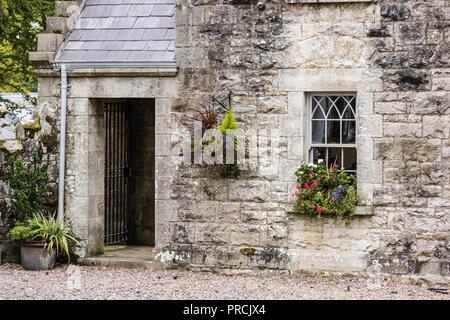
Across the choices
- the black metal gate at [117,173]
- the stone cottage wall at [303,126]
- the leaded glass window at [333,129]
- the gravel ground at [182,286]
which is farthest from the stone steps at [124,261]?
the leaded glass window at [333,129]

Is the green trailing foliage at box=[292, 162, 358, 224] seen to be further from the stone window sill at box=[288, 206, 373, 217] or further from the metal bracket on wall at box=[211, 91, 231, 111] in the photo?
the metal bracket on wall at box=[211, 91, 231, 111]

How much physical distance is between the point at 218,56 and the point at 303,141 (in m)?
1.76

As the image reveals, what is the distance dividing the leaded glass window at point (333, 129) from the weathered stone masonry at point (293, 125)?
20cm

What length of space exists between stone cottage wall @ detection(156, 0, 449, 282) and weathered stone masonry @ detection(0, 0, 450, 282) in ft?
0.05

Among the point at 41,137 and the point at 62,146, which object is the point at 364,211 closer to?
the point at 62,146

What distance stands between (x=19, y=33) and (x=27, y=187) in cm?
601

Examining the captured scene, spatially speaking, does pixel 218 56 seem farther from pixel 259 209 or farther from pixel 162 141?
pixel 259 209

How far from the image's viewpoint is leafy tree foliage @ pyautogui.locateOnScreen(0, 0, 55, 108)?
1365 cm

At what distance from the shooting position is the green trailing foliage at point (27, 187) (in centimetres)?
1004

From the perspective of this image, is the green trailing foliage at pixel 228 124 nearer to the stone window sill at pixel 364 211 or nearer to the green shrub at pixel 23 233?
the stone window sill at pixel 364 211

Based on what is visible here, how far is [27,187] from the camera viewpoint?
10.0m

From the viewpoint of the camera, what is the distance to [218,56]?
9727 millimetres

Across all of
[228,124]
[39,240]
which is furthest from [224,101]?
[39,240]

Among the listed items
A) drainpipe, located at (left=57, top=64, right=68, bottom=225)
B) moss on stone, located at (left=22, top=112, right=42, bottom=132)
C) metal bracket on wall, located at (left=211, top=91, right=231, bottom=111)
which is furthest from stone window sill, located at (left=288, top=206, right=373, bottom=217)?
moss on stone, located at (left=22, top=112, right=42, bottom=132)
